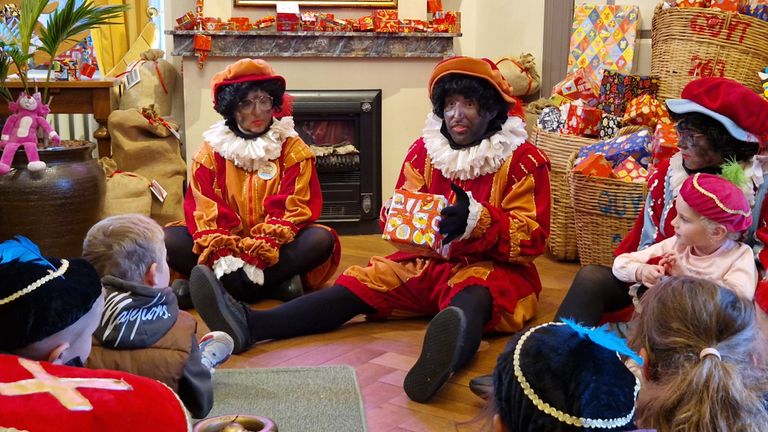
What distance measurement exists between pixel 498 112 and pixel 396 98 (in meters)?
1.86

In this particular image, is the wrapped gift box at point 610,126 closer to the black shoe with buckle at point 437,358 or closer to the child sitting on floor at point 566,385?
the black shoe with buckle at point 437,358

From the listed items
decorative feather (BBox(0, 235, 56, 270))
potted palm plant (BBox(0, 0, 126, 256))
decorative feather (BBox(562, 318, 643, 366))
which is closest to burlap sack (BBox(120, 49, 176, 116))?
potted palm plant (BBox(0, 0, 126, 256))

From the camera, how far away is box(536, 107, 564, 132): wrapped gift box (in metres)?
3.80

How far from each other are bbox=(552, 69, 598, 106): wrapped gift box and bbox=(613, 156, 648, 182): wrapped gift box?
0.74m

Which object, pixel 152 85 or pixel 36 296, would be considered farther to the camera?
pixel 152 85

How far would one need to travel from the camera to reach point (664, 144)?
3.13 m

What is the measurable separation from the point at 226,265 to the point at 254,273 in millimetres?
110

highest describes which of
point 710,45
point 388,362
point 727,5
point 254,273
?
point 727,5

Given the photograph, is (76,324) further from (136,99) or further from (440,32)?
(136,99)

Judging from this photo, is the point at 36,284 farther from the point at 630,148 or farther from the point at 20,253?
the point at 630,148

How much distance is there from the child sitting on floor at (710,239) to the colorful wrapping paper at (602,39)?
1.97m

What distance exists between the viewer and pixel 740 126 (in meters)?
2.13

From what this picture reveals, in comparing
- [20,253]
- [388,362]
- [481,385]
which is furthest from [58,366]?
[388,362]

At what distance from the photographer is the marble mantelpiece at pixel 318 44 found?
412 cm
